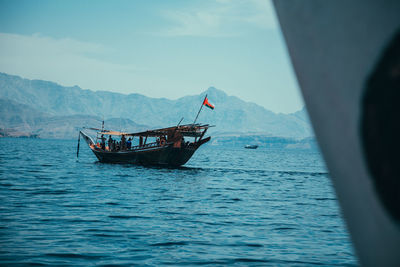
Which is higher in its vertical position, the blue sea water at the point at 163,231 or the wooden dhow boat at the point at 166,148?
the wooden dhow boat at the point at 166,148

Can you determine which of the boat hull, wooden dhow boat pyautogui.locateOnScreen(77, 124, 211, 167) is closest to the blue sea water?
wooden dhow boat pyautogui.locateOnScreen(77, 124, 211, 167)

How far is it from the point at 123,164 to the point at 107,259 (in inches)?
1584

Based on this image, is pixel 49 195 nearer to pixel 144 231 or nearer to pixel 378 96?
pixel 144 231

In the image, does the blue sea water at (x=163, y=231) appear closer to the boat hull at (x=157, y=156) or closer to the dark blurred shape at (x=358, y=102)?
the dark blurred shape at (x=358, y=102)

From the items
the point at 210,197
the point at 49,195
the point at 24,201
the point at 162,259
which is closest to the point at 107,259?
the point at 162,259

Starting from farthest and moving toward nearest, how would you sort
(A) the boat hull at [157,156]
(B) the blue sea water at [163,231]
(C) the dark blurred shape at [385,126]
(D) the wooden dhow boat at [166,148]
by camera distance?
Result: 1. (A) the boat hull at [157,156]
2. (D) the wooden dhow boat at [166,148]
3. (B) the blue sea water at [163,231]
4. (C) the dark blurred shape at [385,126]

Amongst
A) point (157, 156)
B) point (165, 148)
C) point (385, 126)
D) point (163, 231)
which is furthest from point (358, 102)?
point (157, 156)

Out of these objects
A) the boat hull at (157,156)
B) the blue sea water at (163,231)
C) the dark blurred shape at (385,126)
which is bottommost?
the blue sea water at (163,231)

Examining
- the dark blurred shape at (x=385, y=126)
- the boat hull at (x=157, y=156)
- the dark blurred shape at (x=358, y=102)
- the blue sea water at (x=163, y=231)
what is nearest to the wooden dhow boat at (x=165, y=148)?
the boat hull at (x=157, y=156)

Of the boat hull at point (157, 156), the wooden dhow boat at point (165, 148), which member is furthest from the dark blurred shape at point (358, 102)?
the boat hull at point (157, 156)

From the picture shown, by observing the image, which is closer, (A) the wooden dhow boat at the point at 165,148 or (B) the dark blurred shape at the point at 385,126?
(B) the dark blurred shape at the point at 385,126

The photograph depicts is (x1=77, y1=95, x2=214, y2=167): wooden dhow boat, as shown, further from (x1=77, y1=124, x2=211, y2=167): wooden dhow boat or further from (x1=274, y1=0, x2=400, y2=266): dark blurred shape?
(x1=274, y1=0, x2=400, y2=266): dark blurred shape

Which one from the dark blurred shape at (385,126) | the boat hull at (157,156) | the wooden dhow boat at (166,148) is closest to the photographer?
the dark blurred shape at (385,126)

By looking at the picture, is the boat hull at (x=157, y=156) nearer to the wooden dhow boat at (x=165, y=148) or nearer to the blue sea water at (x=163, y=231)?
the wooden dhow boat at (x=165, y=148)
